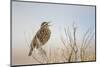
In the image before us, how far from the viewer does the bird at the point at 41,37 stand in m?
2.29

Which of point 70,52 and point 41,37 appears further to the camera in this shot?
point 70,52

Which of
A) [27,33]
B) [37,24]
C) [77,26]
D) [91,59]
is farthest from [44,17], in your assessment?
[91,59]

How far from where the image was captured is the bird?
90.0 inches

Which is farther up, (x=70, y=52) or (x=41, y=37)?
(x=41, y=37)

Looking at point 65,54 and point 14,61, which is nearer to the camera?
point 14,61

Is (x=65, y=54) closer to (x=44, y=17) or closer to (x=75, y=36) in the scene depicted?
(x=75, y=36)

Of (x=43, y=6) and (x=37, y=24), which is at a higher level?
(x=43, y=6)

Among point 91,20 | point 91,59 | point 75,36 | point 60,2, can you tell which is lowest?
point 91,59

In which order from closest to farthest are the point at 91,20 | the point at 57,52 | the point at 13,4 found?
the point at 13,4, the point at 57,52, the point at 91,20

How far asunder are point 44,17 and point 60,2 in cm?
26

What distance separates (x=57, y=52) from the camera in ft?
7.82

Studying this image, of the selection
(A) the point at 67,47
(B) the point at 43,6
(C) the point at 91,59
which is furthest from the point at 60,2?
(C) the point at 91,59

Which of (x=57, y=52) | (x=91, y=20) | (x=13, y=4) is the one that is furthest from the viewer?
(x=91, y=20)

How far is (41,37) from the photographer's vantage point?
2.31 metres
